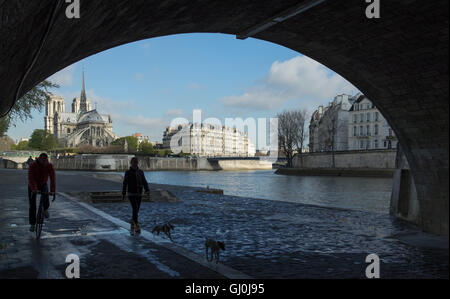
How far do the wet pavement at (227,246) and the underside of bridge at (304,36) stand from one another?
175 cm

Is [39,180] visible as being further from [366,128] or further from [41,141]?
[41,141]

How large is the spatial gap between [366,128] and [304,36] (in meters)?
76.5

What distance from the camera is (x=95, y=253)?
24.7 feet

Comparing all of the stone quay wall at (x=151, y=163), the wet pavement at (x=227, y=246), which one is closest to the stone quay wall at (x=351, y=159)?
the stone quay wall at (x=151, y=163)

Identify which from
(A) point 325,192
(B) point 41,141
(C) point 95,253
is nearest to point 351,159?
(A) point 325,192

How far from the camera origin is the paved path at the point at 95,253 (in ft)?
20.4

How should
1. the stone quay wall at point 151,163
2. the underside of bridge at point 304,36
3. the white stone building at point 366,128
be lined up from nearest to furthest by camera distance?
the underside of bridge at point 304,36, the white stone building at point 366,128, the stone quay wall at point 151,163

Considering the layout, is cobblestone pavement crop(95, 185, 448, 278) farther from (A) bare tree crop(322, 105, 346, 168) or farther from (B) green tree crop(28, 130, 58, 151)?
(B) green tree crop(28, 130, 58, 151)

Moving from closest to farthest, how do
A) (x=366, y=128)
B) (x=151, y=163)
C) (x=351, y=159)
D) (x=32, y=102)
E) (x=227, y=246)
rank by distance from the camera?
(x=227, y=246)
(x=32, y=102)
(x=351, y=159)
(x=366, y=128)
(x=151, y=163)

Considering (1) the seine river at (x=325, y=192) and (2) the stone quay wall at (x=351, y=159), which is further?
(2) the stone quay wall at (x=351, y=159)

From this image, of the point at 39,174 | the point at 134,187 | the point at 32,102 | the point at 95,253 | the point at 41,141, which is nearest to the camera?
the point at 95,253

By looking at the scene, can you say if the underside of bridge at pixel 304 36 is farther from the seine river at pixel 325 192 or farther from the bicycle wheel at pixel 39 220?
the seine river at pixel 325 192
